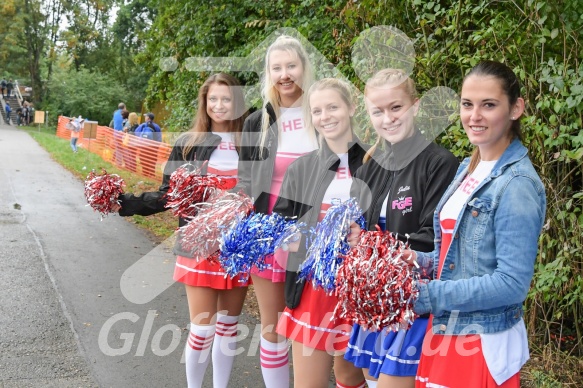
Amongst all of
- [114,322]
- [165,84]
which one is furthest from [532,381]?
[165,84]

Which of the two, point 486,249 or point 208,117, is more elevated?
point 208,117

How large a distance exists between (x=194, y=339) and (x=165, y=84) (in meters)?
9.33

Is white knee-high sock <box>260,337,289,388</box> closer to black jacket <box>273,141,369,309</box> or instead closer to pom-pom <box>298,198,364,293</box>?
black jacket <box>273,141,369,309</box>

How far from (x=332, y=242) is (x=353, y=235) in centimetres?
9

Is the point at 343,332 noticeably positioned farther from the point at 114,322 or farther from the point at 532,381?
the point at 114,322

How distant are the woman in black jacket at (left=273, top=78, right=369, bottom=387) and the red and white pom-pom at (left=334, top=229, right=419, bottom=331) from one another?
2.67 ft

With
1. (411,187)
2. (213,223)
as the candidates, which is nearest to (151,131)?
(213,223)

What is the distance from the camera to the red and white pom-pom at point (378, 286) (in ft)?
7.36

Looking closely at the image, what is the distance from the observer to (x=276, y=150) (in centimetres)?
386

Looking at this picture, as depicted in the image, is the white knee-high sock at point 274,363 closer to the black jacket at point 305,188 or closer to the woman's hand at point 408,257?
the black jacket at point 305,188

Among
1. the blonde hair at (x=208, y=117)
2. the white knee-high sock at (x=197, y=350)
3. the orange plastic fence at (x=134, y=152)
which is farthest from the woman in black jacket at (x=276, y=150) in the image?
the orange plastic fence at (x=134, y=152)

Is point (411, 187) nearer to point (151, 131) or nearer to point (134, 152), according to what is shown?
point (151, 131)

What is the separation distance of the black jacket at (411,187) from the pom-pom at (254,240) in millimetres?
389

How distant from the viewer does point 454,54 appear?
198 inches
